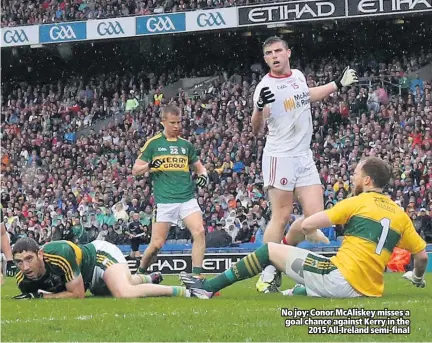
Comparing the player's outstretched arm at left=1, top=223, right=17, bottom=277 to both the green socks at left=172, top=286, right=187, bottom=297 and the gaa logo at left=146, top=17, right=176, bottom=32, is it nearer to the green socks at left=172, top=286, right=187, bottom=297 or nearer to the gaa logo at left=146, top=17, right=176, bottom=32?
the green socks at left=172, top=286, right=187, bottom=297

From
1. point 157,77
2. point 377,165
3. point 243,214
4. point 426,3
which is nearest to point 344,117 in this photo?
point 426,3

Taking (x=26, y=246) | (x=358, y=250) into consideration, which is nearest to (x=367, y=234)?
(x=358, y=250)

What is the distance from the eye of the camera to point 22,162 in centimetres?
2784

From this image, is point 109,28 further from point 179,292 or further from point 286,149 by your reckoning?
point 179,292

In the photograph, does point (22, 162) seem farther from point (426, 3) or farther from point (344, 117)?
point (426, 3)

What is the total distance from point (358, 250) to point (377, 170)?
66 centimetres

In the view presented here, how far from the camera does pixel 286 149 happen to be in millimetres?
9688

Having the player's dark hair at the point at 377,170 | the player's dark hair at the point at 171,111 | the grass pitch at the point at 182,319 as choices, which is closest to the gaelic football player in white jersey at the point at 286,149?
the grass pitch at the point at 182,319

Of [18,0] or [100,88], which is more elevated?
[18,0]

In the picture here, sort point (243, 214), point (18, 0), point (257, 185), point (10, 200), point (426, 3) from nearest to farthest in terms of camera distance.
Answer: point (243, 214) → point (257, 185) → point (426, 3) → point (10, 200) → point (18, 0)

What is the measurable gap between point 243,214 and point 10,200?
8.56 meters

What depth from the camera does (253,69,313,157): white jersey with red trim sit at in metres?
9.68

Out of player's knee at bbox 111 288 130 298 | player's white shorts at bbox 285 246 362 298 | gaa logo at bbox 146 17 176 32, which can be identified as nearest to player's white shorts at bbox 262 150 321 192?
player's white shorts at bbox 285 246 362 298

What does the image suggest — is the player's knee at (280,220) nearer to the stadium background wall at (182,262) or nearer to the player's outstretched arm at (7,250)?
the player's outstretched arm at (7,250)
